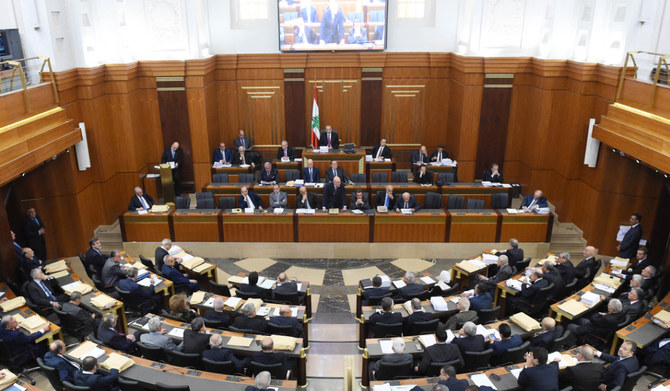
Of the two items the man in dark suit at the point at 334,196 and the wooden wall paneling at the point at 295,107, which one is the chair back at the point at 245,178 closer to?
the man in dark suit at the point at 334,196

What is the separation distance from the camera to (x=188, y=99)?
46.7 feet

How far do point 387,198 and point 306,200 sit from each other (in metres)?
1.96

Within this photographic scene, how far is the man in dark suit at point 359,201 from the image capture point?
39.4ft

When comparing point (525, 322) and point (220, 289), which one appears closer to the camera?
point (525, 322)

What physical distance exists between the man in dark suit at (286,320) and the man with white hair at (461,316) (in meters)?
2.26

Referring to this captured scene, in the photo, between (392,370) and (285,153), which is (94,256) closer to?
(392,370)

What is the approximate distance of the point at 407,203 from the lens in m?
11.8

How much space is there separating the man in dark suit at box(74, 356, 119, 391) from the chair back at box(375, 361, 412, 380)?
3.38 m

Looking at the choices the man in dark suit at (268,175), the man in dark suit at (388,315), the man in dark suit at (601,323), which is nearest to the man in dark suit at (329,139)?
the man in dark suit at (268,175)

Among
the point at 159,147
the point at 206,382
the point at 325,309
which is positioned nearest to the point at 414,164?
the point at 325,309

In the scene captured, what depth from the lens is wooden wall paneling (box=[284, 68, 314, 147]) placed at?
15797 mm

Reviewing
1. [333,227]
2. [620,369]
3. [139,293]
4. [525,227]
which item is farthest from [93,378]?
[525,227]

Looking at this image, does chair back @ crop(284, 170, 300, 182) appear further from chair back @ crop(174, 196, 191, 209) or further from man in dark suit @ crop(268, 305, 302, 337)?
man in dark suit @ crop(268, 305, 302, 337)

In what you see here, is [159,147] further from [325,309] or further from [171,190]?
[325,309]
